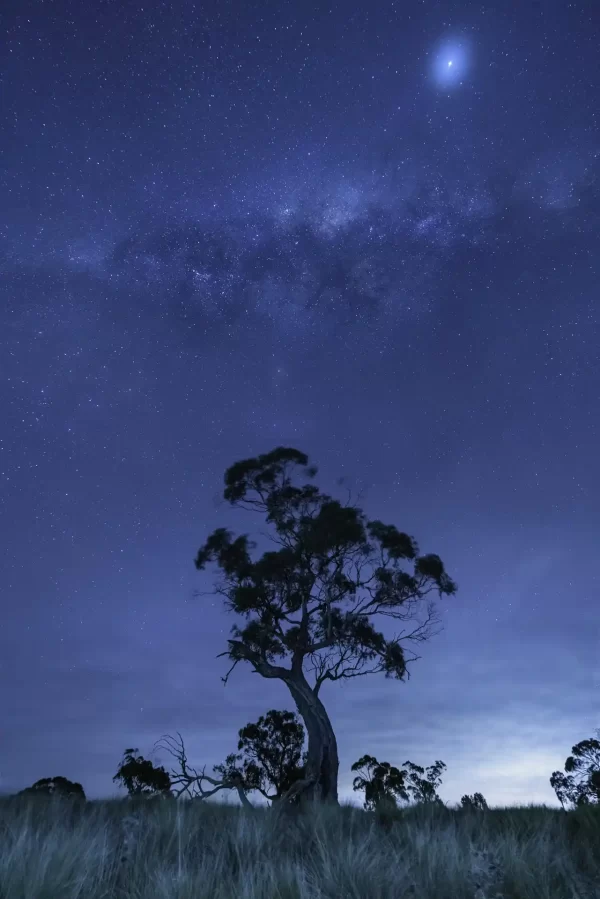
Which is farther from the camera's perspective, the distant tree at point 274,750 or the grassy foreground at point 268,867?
the distant tree at point 274,750

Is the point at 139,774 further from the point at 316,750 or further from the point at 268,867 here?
Answer: the point at 268,867

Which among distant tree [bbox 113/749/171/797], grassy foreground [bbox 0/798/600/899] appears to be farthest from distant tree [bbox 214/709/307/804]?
grassy foreground [bbox 0/798/600/899]

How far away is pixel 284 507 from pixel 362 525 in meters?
3.57

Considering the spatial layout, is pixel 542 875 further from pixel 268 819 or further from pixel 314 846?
pixel 268 819

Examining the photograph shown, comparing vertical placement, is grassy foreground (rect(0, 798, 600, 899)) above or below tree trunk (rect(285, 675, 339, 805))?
below

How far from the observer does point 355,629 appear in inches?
1069

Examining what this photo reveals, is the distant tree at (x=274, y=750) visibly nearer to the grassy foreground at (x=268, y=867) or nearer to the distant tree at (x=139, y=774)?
the distant tree at (x=139, y=774)

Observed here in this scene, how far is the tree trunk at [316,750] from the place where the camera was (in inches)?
882

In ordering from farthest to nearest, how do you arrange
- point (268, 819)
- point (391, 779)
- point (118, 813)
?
1. point (391, 779)
2. point (118, 813)
3. point (268, 819)

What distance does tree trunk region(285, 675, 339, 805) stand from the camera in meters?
22.4

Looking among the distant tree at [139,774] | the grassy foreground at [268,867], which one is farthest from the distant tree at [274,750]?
the grassy foreground at [268,867]

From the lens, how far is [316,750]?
23.3 meters

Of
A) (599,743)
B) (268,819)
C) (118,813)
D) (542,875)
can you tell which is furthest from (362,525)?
(599,743)

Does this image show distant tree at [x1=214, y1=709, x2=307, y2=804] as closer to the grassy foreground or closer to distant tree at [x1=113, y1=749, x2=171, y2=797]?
distant tree at [x1=113, y1=749, x2=171, y2=797]
